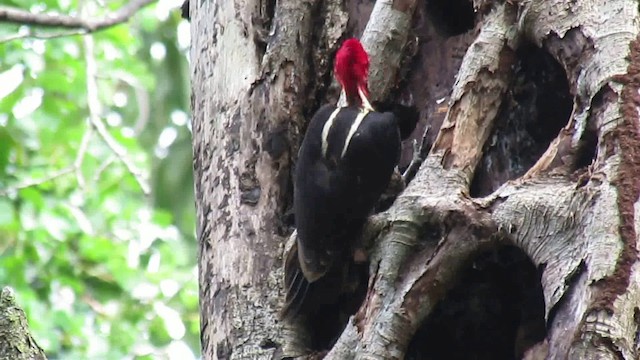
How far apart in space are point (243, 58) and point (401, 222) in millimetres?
795

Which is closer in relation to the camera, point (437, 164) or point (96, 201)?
point (437, 164)

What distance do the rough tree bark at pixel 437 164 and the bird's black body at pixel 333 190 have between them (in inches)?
3.4

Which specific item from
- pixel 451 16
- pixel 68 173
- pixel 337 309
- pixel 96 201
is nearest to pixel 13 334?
pixel 337 309

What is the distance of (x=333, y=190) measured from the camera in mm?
2855

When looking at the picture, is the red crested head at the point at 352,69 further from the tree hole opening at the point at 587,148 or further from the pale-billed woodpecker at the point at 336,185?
the tree hole opening at the point at 587,148

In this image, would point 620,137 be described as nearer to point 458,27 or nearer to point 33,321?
point 458,27

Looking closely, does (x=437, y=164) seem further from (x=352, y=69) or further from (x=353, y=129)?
(x=352, y=69)

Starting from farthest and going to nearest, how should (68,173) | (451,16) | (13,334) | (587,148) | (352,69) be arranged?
(68,173) < (451,16) < (352,69) < (587,148) < (13,334)

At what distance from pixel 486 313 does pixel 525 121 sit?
518 mm

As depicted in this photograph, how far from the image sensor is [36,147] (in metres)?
5.94

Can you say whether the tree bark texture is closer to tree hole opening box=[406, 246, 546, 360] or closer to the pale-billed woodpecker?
the pale-billed woodpecker

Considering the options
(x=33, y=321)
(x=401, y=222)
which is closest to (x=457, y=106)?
(x=401, y=222)

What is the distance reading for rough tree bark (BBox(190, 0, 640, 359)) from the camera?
2.27 metres

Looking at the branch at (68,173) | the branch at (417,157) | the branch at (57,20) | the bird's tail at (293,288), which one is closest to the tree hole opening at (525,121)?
the branch at (417,157)
